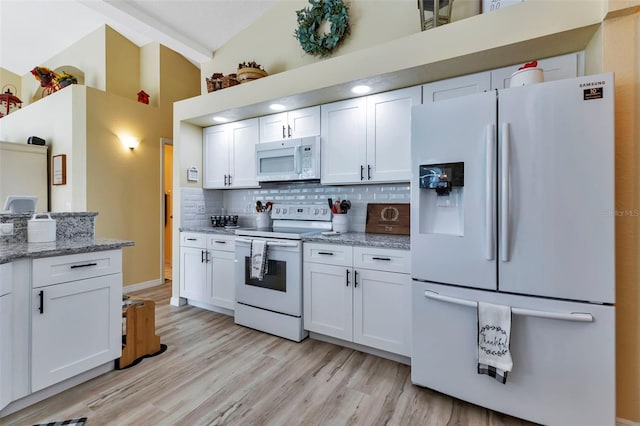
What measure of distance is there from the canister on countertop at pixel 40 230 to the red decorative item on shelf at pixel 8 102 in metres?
5.20

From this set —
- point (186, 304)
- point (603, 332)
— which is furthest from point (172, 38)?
point (603, 332)

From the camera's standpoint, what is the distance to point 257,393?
193cm

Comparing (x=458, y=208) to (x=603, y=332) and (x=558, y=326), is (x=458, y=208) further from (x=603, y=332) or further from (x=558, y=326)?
(x=603, y=332)

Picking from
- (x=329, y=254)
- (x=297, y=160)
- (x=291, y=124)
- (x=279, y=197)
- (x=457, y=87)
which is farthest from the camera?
(x=279, y=197)

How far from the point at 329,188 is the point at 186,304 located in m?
2.25

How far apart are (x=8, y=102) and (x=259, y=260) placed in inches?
246

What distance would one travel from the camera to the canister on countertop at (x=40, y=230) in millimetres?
2074

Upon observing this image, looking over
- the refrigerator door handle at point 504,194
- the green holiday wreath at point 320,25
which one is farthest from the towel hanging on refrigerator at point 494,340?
the green holiday wreath at point 320,25

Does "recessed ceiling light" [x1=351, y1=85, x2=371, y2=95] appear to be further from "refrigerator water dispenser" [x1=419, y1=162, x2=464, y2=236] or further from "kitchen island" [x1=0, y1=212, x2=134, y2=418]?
"kitchen island" [x1=0, y1=212, x2=134, y2=418]

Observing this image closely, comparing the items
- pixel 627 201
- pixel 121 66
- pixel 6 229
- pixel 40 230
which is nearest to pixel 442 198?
pixel 627 201

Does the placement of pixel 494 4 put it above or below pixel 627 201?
above

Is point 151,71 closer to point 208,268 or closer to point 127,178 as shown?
point 127,178

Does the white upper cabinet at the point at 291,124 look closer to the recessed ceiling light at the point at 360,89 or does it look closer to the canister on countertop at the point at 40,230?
the recessed ceiling light at the point at 360,89

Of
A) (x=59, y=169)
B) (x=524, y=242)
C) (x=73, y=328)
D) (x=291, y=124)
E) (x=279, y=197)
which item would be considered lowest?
(x=73, y=328)
